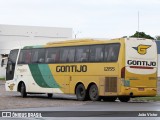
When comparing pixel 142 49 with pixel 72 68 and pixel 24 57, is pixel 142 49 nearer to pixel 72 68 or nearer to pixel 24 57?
pixel 72 68

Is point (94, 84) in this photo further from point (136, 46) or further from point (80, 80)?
point (136, 46)

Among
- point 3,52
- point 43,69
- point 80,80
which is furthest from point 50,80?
point 3,52

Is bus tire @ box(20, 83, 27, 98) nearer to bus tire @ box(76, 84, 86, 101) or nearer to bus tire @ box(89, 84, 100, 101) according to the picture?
bus tire @ box(76, 84, 86, 101)

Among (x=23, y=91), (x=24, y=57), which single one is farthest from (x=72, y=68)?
(x=23, y=91)

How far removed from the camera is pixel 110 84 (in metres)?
26.2

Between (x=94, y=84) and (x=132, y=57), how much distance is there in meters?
2.55

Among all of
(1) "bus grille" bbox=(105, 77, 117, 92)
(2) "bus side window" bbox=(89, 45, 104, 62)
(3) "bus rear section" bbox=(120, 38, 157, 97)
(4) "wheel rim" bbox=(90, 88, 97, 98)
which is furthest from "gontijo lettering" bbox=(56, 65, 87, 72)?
(3) "bus rear section" bbox=(120, 38, 157, 97)

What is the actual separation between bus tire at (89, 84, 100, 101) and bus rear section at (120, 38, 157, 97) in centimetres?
160

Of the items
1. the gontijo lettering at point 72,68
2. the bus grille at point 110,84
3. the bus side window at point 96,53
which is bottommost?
the bus grille at point 110,84

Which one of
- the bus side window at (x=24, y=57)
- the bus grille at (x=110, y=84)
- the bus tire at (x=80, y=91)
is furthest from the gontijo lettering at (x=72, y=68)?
the bus side window at (x=24, y=57)

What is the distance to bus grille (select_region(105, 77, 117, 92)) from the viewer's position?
2602 cm

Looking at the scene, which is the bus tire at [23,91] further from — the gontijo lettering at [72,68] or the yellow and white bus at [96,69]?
the gontijo lettering at [72,68]

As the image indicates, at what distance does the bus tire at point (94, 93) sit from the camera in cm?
2678

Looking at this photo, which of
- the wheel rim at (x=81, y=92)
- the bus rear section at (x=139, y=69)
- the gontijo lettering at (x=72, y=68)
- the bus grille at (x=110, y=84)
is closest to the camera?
the bus rear section at (x=139, y=69)
